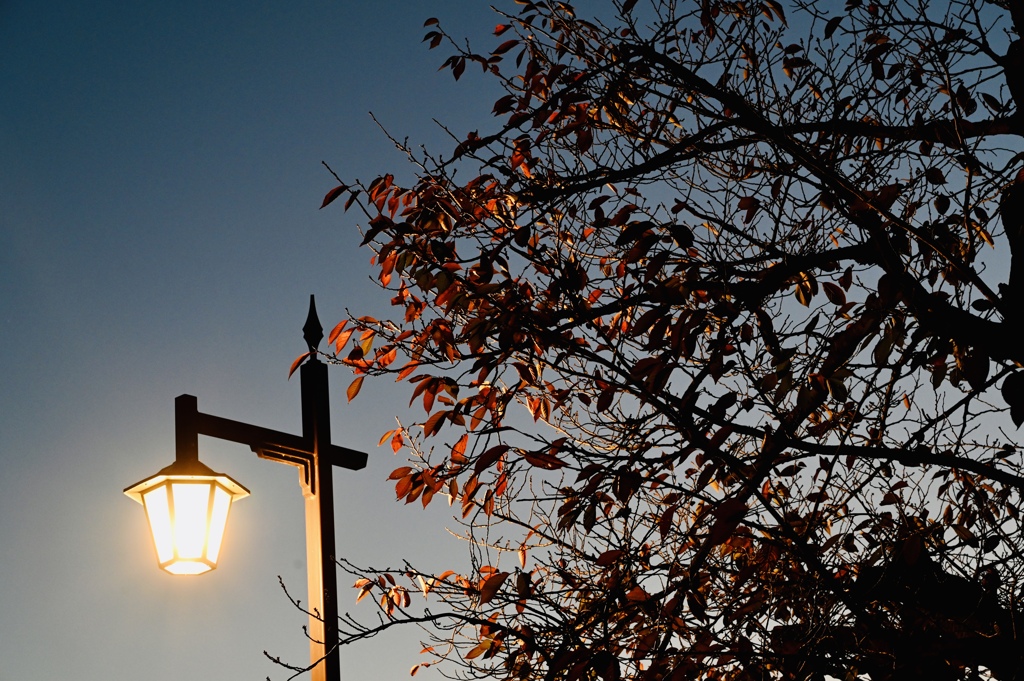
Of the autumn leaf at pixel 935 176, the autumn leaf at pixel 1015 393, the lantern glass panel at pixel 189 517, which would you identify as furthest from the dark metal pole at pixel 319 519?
the autumn leaf at pixel 935 176

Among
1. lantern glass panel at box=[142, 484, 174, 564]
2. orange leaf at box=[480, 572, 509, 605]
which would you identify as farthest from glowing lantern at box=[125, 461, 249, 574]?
orange leaf at box=[480, 572, 509, 605]

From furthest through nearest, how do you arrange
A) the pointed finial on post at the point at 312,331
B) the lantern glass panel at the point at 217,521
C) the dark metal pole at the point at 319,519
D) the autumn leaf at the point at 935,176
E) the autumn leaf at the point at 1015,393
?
the pointed finial on post at the point at 312,331, the lantern glass panel at the point at 217,521, the dark metal pole at the point at 319,519, the autumn leaf at the point at 935,176, the autumn leaf at the point at 1015,393

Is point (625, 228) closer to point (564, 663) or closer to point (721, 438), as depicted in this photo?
point (721, 438)

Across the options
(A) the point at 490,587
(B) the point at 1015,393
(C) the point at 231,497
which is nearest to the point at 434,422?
(A) the point at 490,587

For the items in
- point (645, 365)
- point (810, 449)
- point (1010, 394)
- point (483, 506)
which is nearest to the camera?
point (1010, 394)

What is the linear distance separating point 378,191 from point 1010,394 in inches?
126

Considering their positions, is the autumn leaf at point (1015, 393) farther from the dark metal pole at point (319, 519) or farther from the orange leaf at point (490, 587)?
the dark metal pole at point (319, 519)

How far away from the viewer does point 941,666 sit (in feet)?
12.6

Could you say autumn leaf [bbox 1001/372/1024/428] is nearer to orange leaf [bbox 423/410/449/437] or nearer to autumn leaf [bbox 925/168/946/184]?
autumn leaf [bbox 925/168/946/184]

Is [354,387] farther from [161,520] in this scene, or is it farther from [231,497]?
[161,520]

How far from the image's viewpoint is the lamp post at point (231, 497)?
474cm

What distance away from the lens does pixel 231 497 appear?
4.95 meters

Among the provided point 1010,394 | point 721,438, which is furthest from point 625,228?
point 1010,394

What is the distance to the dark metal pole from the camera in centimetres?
469
